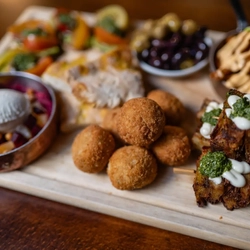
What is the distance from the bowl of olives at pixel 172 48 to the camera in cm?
239

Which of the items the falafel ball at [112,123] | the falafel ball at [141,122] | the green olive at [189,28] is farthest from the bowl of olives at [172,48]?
the falafel ball at [141,122]

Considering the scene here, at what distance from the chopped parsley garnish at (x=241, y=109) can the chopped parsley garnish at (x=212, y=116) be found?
0.97ft

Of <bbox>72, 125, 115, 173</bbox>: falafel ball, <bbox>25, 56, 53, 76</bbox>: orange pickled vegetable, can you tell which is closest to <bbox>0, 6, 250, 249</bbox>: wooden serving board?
<bbox>72, 125, 115, 173</bbox>: falafel ball

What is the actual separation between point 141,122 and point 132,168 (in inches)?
8.3

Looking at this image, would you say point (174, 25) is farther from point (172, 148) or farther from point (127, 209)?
point (127, 209)

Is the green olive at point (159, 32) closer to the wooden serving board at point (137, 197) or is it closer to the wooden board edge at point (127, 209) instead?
the wooden serving board at point (137, 197)

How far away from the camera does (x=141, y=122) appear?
70.7 inches

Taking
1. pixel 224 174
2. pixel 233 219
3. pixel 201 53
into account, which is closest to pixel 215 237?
pixel 233 219

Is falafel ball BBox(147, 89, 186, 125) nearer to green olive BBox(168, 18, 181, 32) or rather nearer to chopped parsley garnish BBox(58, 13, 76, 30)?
green olive BBox(168, 18, 181, 32)

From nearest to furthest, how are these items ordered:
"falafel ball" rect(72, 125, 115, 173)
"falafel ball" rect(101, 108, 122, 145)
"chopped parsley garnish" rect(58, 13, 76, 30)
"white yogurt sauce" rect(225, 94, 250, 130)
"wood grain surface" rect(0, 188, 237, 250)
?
"white yogurt sauce" rect(225, 94, 250, 130) → "wood grain surface" rect(0, 188, 237, 250) → "falafel ball" rect(72, 125, 115, 173) → "falafel ball" rect(101, 108, 122, 145) → "chopped parsley garnish" rect(58, 13, 76, 30)

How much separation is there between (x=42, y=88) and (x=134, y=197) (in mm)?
887

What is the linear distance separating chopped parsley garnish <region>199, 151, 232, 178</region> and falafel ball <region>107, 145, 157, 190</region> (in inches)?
10.8

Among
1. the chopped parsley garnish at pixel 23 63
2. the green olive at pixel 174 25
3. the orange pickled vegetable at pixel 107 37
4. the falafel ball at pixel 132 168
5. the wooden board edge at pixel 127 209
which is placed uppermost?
the green olive at pixel 174 25

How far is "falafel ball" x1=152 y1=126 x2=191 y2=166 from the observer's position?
6.20ft
